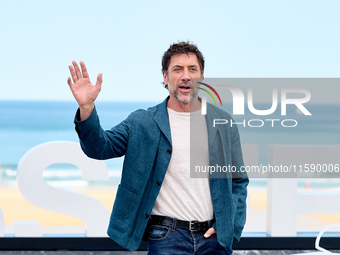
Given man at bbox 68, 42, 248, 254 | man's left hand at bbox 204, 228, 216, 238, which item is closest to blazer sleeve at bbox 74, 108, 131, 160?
man at bbox 68, 42, 248, 254

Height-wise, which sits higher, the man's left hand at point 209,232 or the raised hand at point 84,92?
the raised hand at point 84,92

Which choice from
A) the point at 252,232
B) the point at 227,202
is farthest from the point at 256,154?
the point at 227,202

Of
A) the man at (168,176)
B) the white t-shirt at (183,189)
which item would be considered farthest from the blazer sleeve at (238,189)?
the white t-shirt at (183,189)

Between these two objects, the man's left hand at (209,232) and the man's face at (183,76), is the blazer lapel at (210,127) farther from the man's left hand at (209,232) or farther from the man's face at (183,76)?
the man's left hand at (209,232)

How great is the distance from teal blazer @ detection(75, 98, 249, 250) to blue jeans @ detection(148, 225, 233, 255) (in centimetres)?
5

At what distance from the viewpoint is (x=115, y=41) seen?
205 inches

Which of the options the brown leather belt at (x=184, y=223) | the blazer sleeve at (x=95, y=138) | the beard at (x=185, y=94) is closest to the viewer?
the blazer sleeve at (x=95, y=138)

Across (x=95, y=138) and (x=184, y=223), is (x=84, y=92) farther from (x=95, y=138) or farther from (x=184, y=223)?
(x=184, y=223)

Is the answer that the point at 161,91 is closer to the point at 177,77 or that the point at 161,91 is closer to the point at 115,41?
the point at 115,41

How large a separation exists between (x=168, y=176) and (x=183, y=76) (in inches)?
18.2

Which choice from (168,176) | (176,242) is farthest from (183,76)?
(176,242)

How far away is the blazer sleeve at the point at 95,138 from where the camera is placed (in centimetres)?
186

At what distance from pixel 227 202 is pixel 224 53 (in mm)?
3275

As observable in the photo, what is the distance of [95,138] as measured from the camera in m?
1.87
